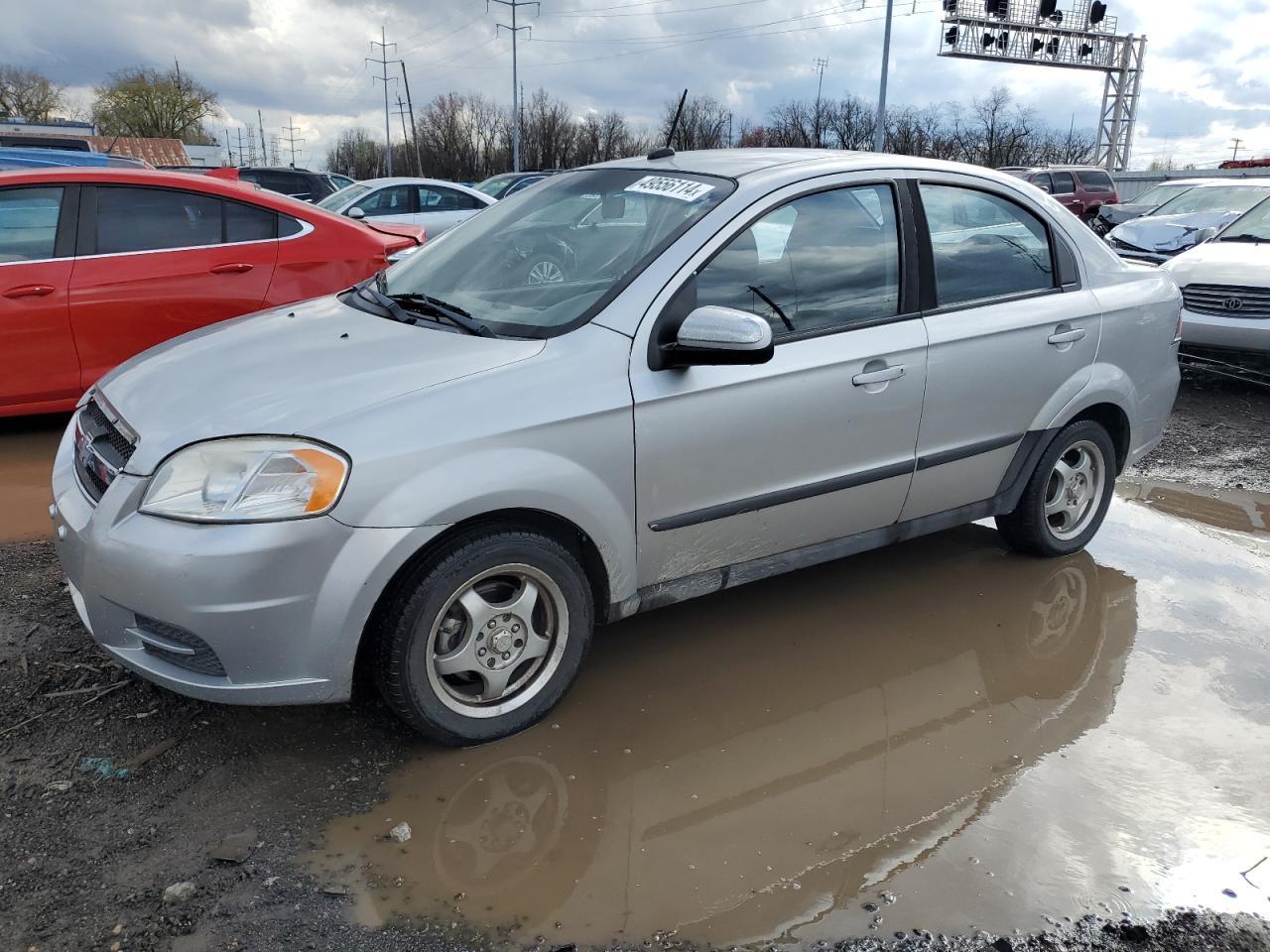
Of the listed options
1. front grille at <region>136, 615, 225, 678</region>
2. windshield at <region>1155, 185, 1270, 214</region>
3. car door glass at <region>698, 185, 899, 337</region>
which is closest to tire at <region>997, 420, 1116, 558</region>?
car door glass at <region>698, 185, 899, 337</region>

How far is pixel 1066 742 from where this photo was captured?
11.0ft

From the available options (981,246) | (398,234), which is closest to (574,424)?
(981,246)

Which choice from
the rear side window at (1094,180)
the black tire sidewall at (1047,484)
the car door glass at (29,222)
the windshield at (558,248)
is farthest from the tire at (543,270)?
the rear side window at (1094,180)

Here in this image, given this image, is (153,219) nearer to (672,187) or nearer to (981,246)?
(672,187)

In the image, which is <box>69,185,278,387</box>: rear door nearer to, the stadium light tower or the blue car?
the blue car

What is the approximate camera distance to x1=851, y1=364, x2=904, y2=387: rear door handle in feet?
11.8

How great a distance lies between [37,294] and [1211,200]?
13.6m

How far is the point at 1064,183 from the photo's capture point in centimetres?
2616

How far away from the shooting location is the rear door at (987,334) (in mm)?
3912

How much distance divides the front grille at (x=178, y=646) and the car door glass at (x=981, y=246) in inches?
112

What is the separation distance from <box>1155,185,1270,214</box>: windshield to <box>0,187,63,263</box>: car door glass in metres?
13.0

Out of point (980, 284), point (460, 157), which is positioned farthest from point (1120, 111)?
point (980, 284)

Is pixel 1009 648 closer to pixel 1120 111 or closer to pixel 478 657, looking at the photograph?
pixel 478 657

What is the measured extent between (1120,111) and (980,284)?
4870cm
